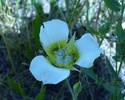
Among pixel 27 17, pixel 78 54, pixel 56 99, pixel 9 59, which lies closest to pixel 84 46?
pixel 78 54

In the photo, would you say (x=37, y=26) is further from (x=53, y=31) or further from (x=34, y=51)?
(x=53, y=31)

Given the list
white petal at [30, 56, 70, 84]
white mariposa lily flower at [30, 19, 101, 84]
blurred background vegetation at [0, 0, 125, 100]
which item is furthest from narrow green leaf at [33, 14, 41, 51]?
white petal at [30, 56, 70, 84]

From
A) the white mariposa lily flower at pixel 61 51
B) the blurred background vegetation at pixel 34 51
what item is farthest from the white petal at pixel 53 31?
the blurred background vegetation at pixel 34 51

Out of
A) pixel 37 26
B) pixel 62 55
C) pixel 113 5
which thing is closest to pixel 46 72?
pixel 62 55

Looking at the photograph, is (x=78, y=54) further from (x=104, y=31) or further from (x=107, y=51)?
(x=107, y=51)

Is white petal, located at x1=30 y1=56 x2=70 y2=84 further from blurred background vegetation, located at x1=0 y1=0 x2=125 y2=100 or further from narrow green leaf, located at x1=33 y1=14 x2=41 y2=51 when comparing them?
narrow green leaf, located at x1=33 y1=14 x2=41 y2=51

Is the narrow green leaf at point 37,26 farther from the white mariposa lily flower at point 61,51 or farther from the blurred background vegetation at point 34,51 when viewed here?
the white mariposa lily flower at point 61,51

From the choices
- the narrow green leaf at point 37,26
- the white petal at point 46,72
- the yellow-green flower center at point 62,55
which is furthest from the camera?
the narrow green leaf at point 37,26

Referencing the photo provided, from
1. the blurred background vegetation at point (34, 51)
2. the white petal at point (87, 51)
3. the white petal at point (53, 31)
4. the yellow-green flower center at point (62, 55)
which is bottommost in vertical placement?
the blurred background vegetation at point (34, 51)

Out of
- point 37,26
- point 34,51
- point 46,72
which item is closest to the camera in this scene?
point 46,72
